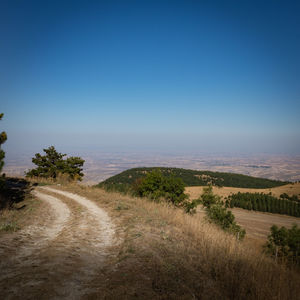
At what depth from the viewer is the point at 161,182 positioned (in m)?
17.6

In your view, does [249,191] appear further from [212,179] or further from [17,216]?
[17,216]

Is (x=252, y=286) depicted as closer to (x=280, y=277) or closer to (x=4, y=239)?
(x=280, y=277)

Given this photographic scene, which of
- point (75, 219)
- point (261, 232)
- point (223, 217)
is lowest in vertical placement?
point (261, 232)

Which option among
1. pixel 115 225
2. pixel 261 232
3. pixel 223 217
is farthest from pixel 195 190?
pixel 115 225

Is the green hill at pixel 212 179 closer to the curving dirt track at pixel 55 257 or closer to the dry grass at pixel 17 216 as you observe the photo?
the dry grass at pixel 17 216

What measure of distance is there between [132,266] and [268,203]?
51.6 m

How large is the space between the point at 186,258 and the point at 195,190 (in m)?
53.9

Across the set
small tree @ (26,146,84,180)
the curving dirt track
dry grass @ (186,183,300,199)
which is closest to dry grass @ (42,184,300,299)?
the curving dirt track

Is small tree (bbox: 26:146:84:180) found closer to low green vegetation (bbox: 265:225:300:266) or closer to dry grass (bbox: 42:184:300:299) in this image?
dry grass (bbox: 42:184:300:299)

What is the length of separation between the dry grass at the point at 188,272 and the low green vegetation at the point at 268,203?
46.9 metres

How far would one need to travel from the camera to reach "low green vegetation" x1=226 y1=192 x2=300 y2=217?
42875mm

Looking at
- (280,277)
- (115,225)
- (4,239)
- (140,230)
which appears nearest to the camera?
(280,277)

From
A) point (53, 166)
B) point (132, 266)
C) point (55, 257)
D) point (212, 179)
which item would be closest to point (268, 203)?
point (212, 179)

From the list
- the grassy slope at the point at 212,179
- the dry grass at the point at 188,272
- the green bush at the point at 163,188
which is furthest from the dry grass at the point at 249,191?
the dry grass at the point at 188,272
